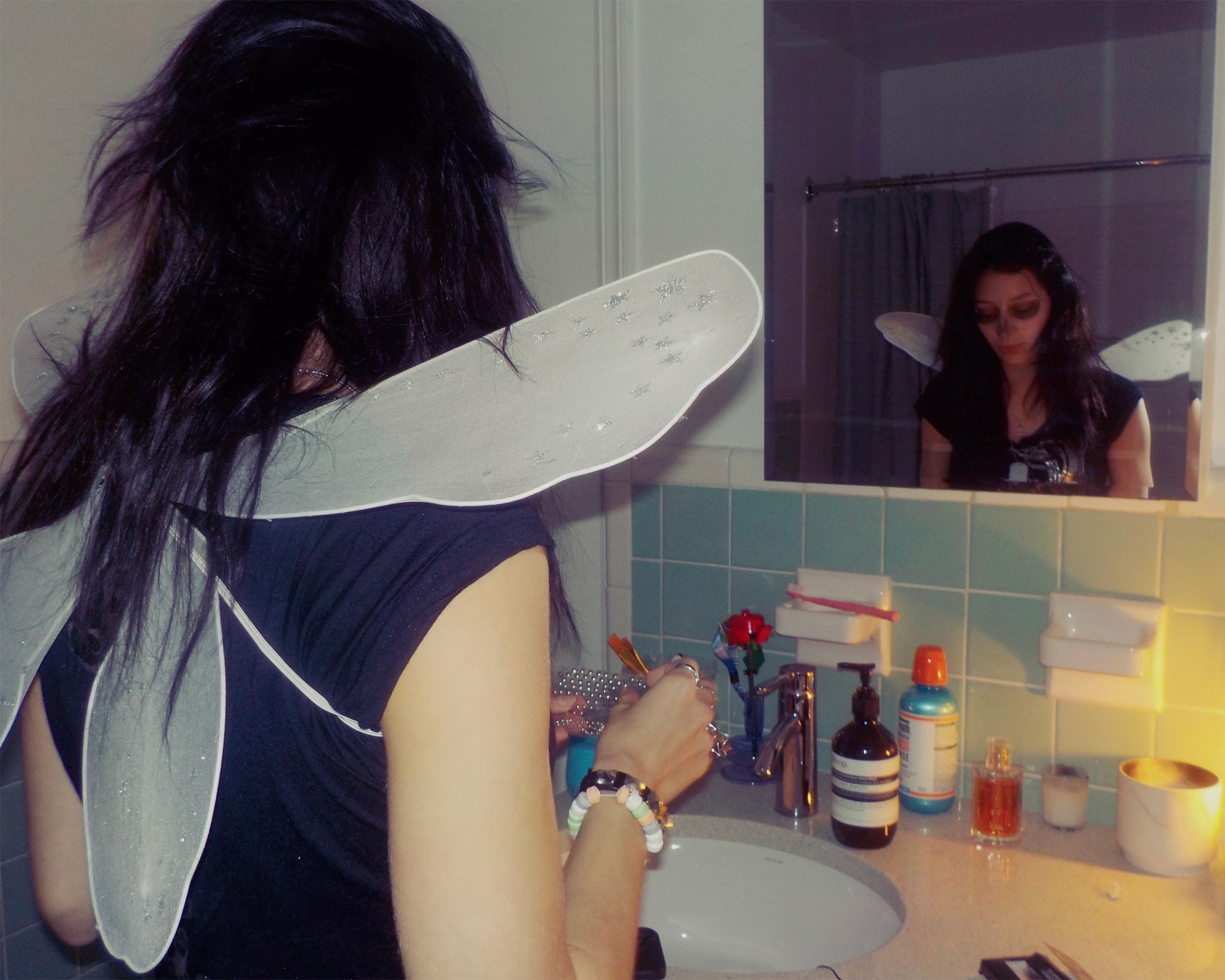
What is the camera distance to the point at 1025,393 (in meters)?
1.13

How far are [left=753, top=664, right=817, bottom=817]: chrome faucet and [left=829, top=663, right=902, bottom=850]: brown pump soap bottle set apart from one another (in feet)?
0.22

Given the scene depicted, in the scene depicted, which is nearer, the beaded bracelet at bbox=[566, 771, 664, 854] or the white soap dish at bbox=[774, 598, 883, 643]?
the beaded bracelet at bbox=[566, 771, 664, 854]

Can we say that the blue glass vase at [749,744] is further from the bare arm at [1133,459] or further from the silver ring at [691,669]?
the bare arm at [1133,459]

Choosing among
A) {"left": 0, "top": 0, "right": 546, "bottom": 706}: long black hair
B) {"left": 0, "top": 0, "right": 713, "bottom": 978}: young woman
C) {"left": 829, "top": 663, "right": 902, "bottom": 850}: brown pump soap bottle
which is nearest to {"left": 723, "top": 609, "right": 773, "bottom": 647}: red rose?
{"left": 829, "top": 663, "right": 902, "bottom": 850}: brown pump soap bottle

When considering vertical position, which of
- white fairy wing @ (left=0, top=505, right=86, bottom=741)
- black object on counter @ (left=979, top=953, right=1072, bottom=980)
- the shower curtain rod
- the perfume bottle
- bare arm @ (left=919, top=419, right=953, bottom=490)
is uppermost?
the shower curtain rod

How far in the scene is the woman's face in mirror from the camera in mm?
1113

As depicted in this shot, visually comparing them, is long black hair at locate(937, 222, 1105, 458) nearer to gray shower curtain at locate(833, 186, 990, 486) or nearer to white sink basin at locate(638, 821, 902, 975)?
gray shower curtain at locate(833, 186, 990, 486)

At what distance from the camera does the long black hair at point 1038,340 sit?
3.58 feet

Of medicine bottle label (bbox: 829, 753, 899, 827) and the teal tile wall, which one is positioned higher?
the teal tile wall

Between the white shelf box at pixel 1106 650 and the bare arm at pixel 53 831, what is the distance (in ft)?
3.17

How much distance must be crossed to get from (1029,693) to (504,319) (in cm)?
85

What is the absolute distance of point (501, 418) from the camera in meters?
0.53

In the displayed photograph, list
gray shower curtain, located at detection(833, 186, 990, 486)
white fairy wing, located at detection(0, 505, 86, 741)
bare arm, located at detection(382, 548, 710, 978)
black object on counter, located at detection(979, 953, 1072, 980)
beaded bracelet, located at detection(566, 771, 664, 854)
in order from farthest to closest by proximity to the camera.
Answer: gray shower curtain, located at detection(833, 186, 990, 486), black object on counter, located at detection(979, 953, 1072, 980), beaded bracelet, located at detection(566, 771, 664, 854), white fairy wing, located at detection(0, 505, 86, 741), bare arm, located at detection(382, 548, 710, 978)

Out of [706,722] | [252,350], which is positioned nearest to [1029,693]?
[706,722]
